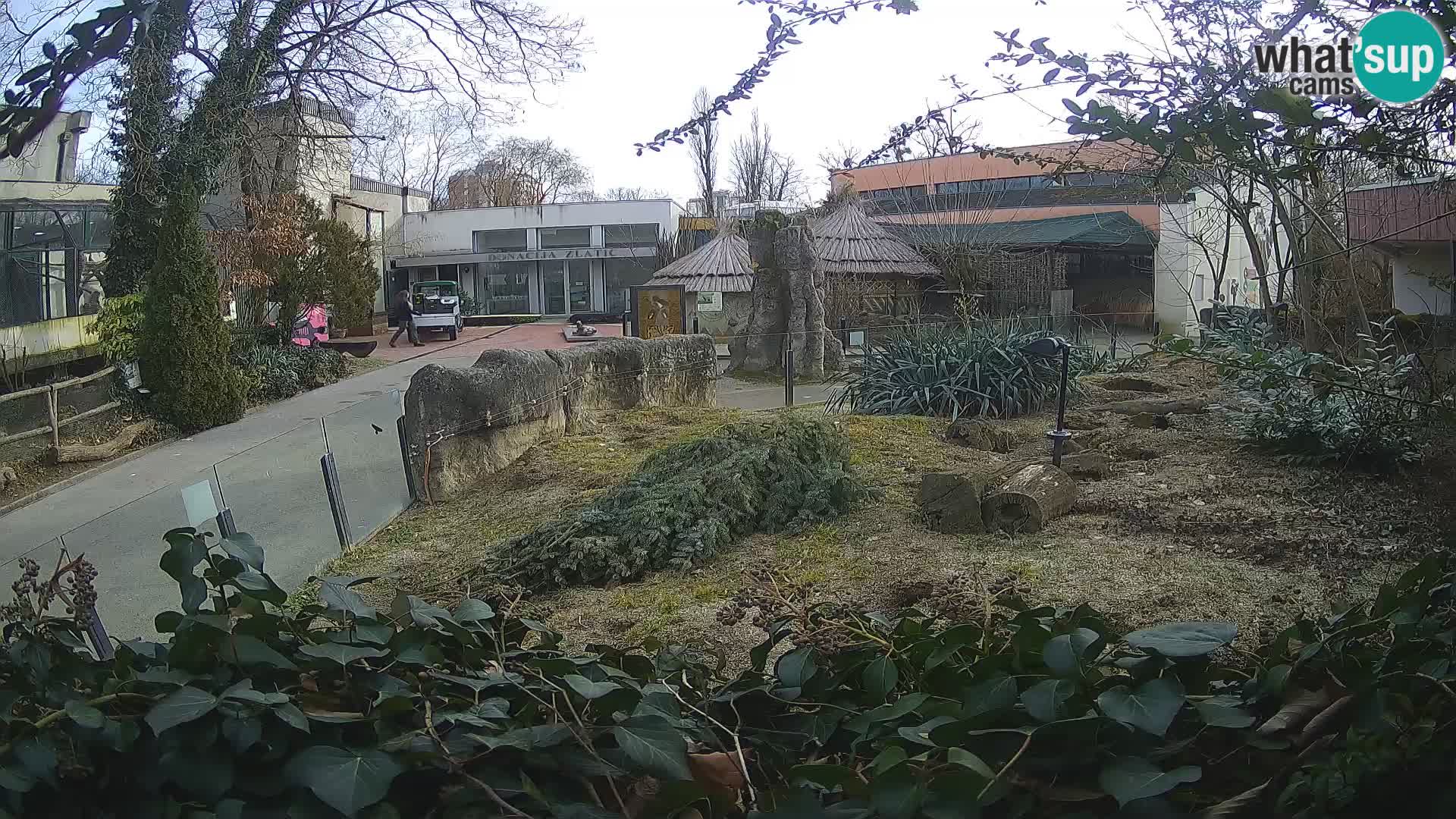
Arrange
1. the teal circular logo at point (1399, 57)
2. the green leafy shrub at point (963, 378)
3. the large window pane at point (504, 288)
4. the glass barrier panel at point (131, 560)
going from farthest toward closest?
the large window pane at point (504, 288), the green leafy shrub at point (963, 378), the glass barrier panel at point (131, 560), the teal circular logo at point (1399, 57)

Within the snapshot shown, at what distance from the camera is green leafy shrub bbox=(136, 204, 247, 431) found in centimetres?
1312

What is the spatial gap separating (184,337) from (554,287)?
23589 millimetres

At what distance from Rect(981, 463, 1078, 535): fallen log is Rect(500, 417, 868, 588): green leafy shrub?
710 millimetres

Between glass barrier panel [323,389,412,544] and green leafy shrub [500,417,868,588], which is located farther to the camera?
glass barrier panel [323,389,412,544]

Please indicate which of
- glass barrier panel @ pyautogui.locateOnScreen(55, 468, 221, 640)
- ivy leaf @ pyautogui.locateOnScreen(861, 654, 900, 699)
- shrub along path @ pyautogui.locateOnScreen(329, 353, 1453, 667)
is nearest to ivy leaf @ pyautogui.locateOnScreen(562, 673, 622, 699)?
ivy leaf @ pyautogui.locateOnScreen(861, 654, 900, 699)

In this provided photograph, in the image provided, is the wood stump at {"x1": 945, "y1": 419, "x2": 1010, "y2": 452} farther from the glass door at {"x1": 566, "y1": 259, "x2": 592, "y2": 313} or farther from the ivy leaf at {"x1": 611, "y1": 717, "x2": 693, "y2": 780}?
the glass door at {"x1": 566, "y1": 259, "x2": 592, "y2": 313}

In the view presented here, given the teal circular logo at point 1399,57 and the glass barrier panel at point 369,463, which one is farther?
the glass barrier panel at point 369,463

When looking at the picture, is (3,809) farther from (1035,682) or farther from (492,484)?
(492,484)

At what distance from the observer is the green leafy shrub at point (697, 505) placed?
4629 mm

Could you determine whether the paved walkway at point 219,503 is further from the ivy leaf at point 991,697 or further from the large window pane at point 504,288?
the large window pane at point 504,288

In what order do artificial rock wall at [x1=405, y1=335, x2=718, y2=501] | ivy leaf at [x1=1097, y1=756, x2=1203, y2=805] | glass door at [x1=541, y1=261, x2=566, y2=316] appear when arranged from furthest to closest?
1. glass door at [x1=541, y1=261, x2=566, y2=316]
2. artificial rock wall at [x1=405, y1=335, x2=718, y2=501]
3. ivy leaf at [x1=1097, y1=756, x2=1203, y2=805]

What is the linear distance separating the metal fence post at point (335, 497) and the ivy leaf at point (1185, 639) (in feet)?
15.8

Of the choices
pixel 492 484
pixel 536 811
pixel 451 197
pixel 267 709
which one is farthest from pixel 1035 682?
pixel 451 197

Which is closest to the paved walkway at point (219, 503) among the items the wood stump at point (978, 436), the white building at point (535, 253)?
the wood stump at point (978, 436)
